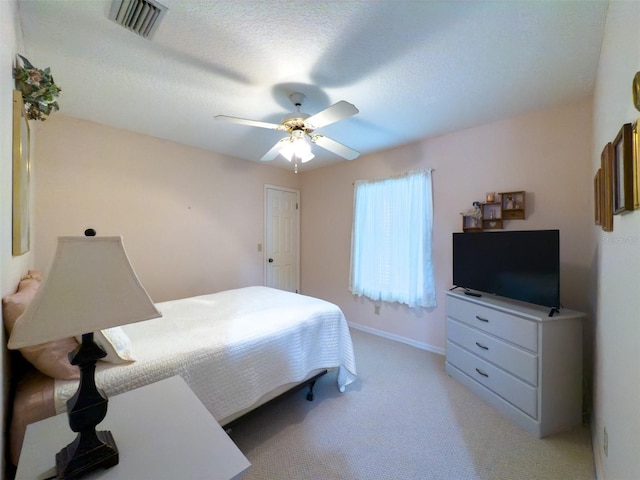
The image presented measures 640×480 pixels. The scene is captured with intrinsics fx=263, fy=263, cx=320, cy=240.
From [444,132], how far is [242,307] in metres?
2.76

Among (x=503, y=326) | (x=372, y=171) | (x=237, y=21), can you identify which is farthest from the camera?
(x=372, y=171)

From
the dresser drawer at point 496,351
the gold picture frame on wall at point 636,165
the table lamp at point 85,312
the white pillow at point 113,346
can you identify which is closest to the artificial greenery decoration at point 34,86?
the table lamp at point 85,312

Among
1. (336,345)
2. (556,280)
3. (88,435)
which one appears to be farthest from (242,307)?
(556,280)

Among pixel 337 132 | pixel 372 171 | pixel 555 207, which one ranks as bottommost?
pixel 555 207

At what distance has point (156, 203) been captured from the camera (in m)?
3.02

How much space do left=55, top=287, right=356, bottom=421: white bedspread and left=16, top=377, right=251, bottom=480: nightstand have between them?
233 mm

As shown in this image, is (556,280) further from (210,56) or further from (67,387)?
(67,387)

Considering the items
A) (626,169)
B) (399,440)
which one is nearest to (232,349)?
(399,440)

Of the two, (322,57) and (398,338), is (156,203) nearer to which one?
(322,57)

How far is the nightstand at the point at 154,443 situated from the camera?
80cm

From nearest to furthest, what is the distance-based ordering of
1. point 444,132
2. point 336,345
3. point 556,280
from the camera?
point 556,280 → point 336,345 → point 444,132

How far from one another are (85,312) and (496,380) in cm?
258

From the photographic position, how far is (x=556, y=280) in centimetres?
188

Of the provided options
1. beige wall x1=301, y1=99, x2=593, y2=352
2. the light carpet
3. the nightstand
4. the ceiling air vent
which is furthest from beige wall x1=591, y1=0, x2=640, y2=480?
the ceiling air vent
